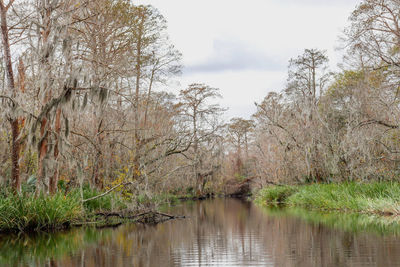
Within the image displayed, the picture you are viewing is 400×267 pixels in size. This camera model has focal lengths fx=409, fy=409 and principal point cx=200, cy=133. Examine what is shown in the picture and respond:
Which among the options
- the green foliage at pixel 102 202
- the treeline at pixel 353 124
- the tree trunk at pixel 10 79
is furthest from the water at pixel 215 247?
A: the treeline at pixel 353 124

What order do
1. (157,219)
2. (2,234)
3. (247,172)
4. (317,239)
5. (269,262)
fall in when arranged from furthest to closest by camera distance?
(247,172) < (157,219) < (2,234) < (317,239) < (269,262)

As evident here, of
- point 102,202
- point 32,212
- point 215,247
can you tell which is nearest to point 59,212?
point 32,212

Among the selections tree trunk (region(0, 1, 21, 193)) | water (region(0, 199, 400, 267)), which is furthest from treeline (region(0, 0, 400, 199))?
water (region(0, 199, 400, 267))

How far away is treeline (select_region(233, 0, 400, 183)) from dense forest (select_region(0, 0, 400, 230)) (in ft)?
0.23

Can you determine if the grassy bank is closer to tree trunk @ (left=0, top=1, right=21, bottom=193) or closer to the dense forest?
the dense forest

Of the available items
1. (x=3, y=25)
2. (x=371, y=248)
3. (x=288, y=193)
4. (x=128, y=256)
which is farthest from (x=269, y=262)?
(x=288, y=193)

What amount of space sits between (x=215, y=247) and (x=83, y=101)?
4.28m

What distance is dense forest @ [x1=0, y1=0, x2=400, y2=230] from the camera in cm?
1005

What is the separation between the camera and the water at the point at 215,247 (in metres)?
6.15

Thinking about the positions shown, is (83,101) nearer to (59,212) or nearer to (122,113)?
(59,212)

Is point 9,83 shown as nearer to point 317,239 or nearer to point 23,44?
point 23,44

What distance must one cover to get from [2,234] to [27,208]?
0.83 meters

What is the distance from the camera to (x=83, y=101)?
912 cm

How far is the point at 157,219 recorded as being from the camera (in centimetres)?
1431
